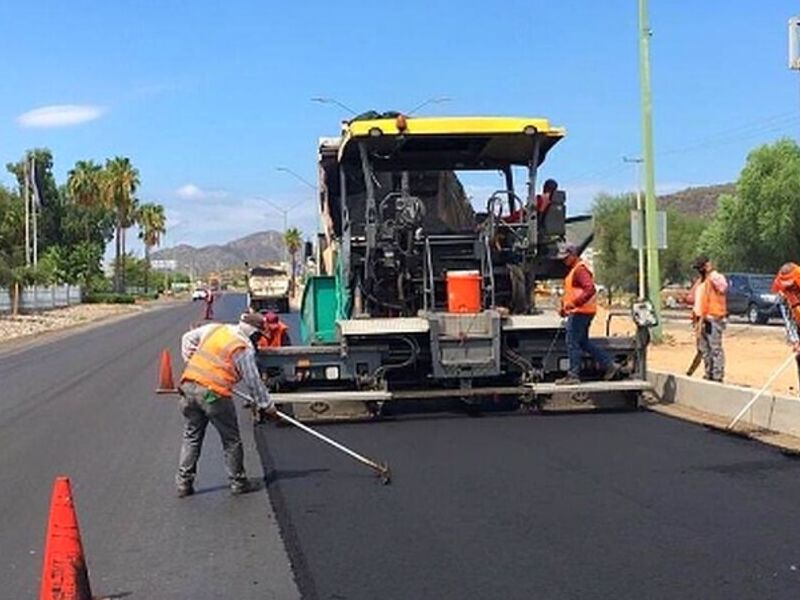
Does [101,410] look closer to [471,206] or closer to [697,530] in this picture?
[471,206]

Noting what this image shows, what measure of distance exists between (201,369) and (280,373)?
4092 mm

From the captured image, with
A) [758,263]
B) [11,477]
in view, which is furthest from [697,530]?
[758,263]

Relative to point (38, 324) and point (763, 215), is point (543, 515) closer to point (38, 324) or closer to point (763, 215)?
point (38, 324)

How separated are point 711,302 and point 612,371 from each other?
197 cm

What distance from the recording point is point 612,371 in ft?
44.2

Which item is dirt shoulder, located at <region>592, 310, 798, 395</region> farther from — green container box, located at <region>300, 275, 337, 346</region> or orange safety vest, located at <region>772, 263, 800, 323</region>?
green container box, located at <region>300, 275, 337, 346</region>

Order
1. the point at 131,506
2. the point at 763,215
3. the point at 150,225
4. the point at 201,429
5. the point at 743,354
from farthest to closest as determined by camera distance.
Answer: the point at 150,225 < the point at 763,215 < the point at 743,354 < the point at 201,429 < the point at 131,506

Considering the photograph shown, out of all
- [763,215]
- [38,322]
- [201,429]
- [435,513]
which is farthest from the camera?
[763,215]

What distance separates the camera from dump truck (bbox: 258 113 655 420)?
12773 mm

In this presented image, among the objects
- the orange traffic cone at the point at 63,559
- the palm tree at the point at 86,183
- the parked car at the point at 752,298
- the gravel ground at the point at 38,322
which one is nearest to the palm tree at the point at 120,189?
the palm tree at the point at 86,183

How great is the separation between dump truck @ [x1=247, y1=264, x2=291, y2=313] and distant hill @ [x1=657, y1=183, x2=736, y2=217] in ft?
286

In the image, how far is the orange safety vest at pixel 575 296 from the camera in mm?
12930

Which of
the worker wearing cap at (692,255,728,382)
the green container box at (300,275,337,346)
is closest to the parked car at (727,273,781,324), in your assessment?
the worker wearing cap at (692,255,728,382)

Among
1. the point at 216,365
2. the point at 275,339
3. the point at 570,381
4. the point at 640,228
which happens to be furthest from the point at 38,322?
the point at 216,365
